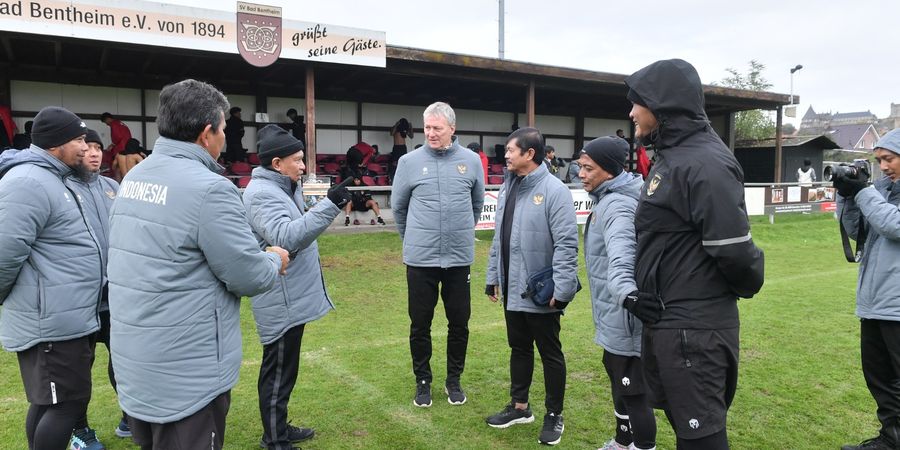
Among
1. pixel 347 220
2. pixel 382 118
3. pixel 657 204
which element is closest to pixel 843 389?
pixel 657 204

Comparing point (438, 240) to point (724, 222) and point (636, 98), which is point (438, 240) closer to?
point (636, 98)

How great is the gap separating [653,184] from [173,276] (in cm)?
178

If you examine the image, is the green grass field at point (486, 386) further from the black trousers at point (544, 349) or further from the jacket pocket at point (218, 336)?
the jacket pocket at point (218, 336)

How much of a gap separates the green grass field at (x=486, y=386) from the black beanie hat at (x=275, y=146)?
68.5 inches

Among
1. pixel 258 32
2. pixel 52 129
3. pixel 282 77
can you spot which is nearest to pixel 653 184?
pixel 52 129

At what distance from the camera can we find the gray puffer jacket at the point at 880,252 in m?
3.27

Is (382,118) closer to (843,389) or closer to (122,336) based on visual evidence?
(843,389)

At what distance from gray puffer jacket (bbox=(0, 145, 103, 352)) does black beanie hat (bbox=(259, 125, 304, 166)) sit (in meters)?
0.96

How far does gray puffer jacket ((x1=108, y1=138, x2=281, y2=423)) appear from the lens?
2.04 metres

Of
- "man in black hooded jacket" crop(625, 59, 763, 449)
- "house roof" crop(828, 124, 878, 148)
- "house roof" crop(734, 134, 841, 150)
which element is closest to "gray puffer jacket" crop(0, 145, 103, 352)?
"man in black hooded jacket" crop(625, 59, 763, 449)

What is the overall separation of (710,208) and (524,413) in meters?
2.27

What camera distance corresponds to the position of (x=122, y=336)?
2.12 m

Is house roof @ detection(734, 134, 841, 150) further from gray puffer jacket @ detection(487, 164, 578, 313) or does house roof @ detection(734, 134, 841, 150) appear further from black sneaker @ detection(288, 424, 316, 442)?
black sneaker @ detection(288, 424, 316, 442)

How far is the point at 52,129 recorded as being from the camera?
2893 millimetres
